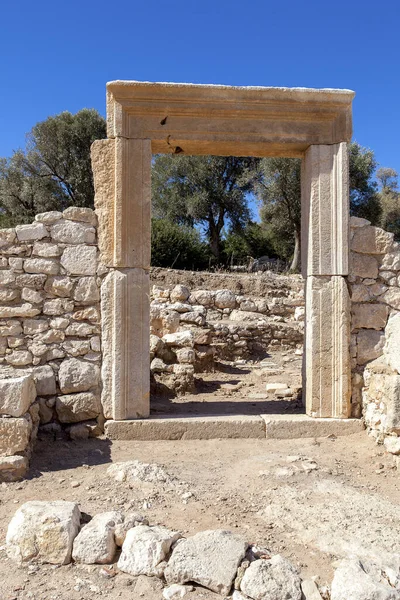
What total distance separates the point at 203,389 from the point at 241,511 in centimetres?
371

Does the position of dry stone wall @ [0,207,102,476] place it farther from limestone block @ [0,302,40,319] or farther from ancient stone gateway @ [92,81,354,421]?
ancient stone gateway @ [92,81,354,421]

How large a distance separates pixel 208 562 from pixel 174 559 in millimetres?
176

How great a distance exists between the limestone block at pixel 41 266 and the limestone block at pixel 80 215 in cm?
47

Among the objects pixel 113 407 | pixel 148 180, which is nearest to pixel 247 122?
pixel 148 180

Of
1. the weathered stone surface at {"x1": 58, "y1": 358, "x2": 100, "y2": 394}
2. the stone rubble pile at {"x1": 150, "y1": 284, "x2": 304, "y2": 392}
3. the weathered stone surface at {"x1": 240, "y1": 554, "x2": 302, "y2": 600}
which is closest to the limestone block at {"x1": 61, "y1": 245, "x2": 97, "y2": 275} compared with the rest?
the weathered stone surface at {"x1": 58, "y1": 358, "x2": 100, "y2": 394}

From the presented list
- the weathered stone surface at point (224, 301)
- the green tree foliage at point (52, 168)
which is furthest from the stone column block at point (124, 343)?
the green tree foliage at point (52, 168)

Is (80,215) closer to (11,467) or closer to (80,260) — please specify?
(80,260)

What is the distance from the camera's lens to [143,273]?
4.75 m

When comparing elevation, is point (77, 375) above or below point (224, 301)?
below

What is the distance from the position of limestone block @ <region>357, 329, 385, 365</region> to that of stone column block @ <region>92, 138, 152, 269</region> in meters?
2.33

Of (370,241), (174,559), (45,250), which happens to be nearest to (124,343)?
(45,250)

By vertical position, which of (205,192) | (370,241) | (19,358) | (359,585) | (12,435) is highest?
(205,192)

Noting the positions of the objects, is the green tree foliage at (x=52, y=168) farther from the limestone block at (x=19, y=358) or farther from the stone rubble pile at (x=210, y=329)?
the limestone block at (x=19, y=358)

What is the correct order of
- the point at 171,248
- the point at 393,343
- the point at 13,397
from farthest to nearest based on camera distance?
the point at 171,248
the point at 393,343
the point at 13,397
